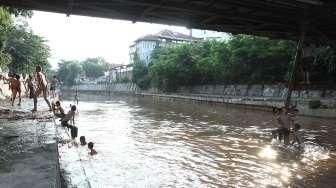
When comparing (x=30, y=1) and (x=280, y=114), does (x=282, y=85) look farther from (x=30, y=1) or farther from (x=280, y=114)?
(x=30, y=1)

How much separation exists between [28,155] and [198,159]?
723cm

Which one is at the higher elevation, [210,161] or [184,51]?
[184,51]

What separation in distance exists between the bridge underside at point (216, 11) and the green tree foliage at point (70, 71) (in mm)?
144182

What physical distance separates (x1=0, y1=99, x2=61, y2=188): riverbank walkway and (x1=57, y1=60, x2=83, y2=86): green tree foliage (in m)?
147

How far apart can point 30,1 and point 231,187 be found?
8.56 meters

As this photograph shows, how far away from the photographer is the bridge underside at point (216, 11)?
560 inches

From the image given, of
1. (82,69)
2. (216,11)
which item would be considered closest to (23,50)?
(216,11)

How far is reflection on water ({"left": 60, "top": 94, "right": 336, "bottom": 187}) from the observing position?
1120 centimetres

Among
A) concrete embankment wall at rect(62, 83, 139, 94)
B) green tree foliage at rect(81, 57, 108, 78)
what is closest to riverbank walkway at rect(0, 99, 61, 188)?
concrete embankment wall at rect(62, 83, 139, 94)

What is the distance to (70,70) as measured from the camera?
158500 millimetres

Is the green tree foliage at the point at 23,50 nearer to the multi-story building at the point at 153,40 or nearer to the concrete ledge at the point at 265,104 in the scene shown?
the concrete ledge at the point at 265,104

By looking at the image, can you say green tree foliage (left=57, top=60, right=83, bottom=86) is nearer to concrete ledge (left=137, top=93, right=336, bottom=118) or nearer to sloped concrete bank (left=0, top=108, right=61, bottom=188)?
concrete ledge (left=137, top=93, right=336, bottom=118)

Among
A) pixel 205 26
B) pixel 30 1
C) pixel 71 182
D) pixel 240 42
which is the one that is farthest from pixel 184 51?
pixel 71 182

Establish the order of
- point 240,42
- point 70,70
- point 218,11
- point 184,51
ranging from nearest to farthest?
point 218,11, point 240,42, point 184,51, point 70,70
